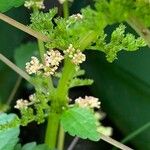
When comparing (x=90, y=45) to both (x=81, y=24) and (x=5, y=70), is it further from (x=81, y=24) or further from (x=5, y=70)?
(x=5, y=70)

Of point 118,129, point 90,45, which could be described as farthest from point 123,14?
point 118,129

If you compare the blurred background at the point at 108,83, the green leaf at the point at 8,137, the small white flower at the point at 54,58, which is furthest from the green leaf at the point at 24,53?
→ the small white flower at the point at 54,58

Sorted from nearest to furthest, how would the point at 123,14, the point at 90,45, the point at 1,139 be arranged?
1. the point at 123,14
2. the point at 90,45
3. the point at 1,139

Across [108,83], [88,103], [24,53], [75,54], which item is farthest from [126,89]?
[75,54]

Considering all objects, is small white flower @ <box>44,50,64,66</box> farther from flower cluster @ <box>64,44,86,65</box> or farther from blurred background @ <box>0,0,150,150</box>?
blurred background @ <box>0,0,150,150</box>

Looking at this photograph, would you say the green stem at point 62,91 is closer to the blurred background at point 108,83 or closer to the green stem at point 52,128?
the green stem at point 52,128

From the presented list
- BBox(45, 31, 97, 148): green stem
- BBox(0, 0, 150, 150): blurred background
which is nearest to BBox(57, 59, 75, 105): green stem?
BBox(45, 31, 97, 148): green stem

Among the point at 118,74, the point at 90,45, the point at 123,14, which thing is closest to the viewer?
the point at 123,14
